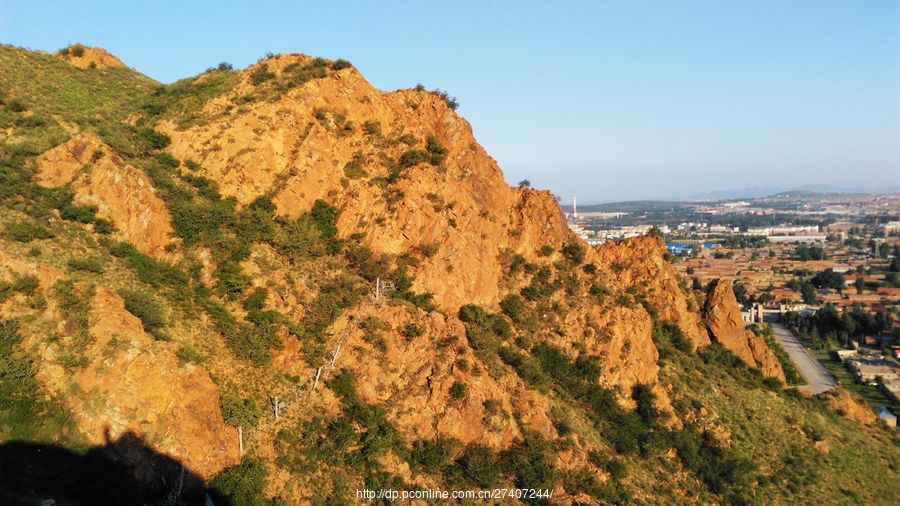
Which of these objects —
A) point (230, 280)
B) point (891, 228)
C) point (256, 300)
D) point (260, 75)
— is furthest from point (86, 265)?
point (891, 228)

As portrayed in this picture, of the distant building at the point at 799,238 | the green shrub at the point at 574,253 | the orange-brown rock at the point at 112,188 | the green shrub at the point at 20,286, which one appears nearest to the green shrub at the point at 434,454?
the orange-brown rock at the point at 112,188

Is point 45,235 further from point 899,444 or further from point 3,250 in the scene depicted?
point 899,444

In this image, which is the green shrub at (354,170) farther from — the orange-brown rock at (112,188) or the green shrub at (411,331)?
the green shrub at (411,331)

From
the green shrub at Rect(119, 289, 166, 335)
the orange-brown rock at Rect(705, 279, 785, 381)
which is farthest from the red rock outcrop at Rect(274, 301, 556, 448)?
the orange-brown rock at Rect(705, 279, 785, 381)

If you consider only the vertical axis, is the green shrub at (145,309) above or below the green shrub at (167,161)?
below

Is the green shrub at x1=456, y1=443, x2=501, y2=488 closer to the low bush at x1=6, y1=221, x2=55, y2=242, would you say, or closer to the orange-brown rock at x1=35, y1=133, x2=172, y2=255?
the orange-brown rock at x1=35, y1=133, x2=172, y2=255

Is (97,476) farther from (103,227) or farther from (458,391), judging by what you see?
(458,391)

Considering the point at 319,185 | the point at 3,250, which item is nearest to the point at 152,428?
the point at 3,250
